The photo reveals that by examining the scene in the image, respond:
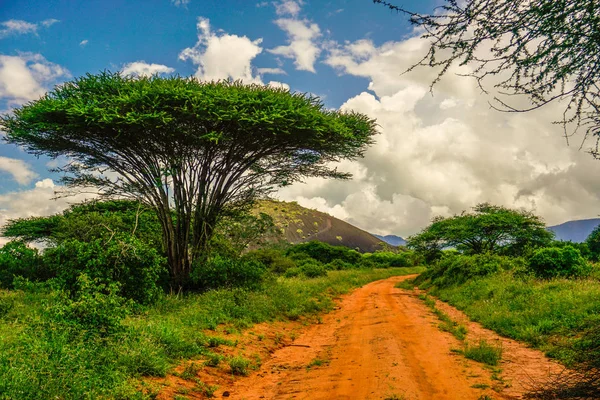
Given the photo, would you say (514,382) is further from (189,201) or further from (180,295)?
(189,201)

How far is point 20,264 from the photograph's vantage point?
17594 millimetres

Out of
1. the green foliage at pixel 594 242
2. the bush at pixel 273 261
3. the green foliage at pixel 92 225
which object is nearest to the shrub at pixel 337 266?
the bush at pixel 273 261

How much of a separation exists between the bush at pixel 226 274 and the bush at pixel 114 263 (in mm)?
3192

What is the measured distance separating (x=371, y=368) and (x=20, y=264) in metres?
17.2

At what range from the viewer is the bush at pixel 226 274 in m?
14.6

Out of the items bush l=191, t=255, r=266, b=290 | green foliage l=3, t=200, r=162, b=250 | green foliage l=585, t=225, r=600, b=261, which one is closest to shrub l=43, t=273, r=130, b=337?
green foliage l=3, t=200, r=162, b=250

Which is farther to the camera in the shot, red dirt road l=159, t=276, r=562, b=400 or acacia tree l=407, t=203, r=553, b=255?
acacia tree l=407, t=203, r=553, b=255

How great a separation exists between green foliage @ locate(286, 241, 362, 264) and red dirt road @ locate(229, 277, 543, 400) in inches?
1333

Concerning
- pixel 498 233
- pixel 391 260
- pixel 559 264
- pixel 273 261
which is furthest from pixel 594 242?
pixel 273 261

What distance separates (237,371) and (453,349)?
4.39 m

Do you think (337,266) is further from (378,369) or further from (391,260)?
(378,369)

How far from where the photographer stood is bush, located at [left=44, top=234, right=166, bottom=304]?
407 inches

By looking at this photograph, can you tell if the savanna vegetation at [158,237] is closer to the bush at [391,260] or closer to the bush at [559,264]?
the bush at [559,264]

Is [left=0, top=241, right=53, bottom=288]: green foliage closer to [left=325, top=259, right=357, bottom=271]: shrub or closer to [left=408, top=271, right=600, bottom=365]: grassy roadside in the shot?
[left=408, top=271, right=600, bottom=365]: grassy roadside
